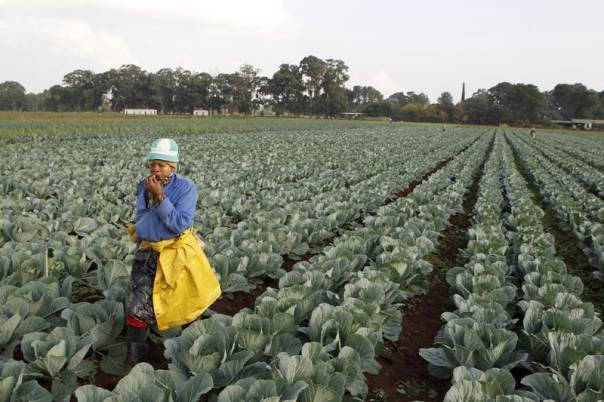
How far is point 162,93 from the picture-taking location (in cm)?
10100

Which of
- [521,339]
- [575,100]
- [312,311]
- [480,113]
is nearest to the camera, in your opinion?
[312,311]

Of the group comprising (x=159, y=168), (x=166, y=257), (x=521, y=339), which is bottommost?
(x=521, y=339)

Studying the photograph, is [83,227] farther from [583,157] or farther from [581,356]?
[583,157]

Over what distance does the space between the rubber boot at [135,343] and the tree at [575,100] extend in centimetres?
12798

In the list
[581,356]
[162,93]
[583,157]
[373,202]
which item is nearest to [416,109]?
[162,93]

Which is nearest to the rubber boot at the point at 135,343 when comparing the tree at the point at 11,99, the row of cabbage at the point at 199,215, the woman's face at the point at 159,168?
the row of cabbage at the point at 199,215

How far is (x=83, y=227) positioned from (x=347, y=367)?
4.62 m

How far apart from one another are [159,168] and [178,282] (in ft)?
2.45

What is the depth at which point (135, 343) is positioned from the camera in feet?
10.5

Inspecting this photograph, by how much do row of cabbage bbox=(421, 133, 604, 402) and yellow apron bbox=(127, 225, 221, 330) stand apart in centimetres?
165

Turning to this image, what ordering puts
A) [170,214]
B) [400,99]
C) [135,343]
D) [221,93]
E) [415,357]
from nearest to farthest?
[170,214] → [135,343] → [415,357] → [221,93] → [400,99]

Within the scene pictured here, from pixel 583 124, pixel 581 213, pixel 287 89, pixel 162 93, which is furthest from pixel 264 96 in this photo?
pixel 581 213

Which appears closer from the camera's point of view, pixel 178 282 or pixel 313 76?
pixel 178 282

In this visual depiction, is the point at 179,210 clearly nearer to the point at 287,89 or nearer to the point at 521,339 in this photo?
the point at 521,339
